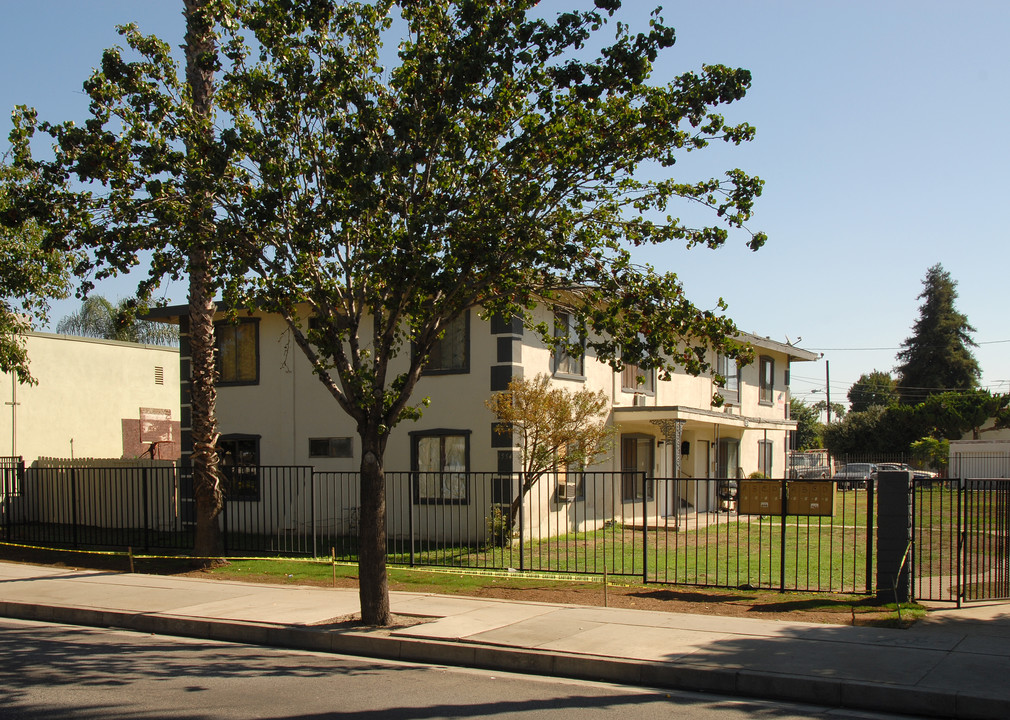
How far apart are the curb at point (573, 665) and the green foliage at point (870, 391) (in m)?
82.7

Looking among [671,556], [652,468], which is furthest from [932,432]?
[671,556]

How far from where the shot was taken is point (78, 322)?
66.6m

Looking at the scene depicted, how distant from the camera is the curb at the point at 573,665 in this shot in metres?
7.54

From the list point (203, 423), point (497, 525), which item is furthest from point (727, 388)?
point (203, 423)

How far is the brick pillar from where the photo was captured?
11.3 m

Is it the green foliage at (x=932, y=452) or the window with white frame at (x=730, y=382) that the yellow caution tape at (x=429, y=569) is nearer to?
the window with white frame at (x=730, y=382)

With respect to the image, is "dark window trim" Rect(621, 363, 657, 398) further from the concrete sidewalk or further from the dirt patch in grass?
the concrete sidewalk

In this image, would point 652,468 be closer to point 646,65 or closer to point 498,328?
point 498,328

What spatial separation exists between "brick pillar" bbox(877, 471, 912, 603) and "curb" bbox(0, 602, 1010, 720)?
3873 millimetres

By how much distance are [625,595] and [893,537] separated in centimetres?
354

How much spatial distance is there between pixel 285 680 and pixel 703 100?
7195mm

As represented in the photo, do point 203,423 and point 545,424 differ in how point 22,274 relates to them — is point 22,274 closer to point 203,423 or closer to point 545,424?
point 203,423

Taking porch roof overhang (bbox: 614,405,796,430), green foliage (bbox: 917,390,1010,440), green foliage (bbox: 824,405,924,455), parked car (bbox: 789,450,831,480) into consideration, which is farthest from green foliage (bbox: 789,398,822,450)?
porch roof overhang (bbox: 614,405,796,430)

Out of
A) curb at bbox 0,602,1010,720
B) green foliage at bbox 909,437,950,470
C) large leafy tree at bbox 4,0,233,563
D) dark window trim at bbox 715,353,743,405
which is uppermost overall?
large leafy tree at bbox 4,0,233,563
